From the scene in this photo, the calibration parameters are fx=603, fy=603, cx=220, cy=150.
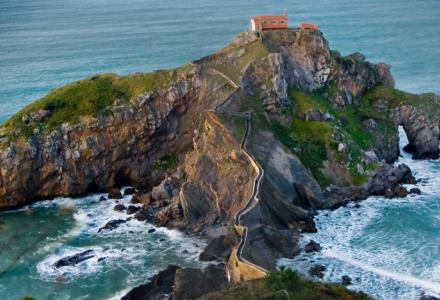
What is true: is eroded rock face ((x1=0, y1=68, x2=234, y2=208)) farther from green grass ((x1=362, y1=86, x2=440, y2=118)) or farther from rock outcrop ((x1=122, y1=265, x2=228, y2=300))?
rock outcrop ((x1=122, y1=265, x2=228, y2=300))

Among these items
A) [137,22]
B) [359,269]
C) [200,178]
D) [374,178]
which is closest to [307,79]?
[374,178]

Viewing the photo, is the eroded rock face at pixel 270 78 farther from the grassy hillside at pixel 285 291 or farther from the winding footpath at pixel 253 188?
the grassy hillside at pixel 285 291

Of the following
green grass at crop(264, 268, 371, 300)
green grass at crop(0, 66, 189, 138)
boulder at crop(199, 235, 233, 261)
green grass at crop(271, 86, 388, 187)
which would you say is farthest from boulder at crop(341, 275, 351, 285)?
green grass at crop(0, 66, 189, 138)

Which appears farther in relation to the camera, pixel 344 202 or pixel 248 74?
pixel 248 74

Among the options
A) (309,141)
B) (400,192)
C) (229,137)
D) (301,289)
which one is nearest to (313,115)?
(309,141)

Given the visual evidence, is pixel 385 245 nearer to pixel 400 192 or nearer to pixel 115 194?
pixel 400 192

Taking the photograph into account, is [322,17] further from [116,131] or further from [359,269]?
[359,269]
